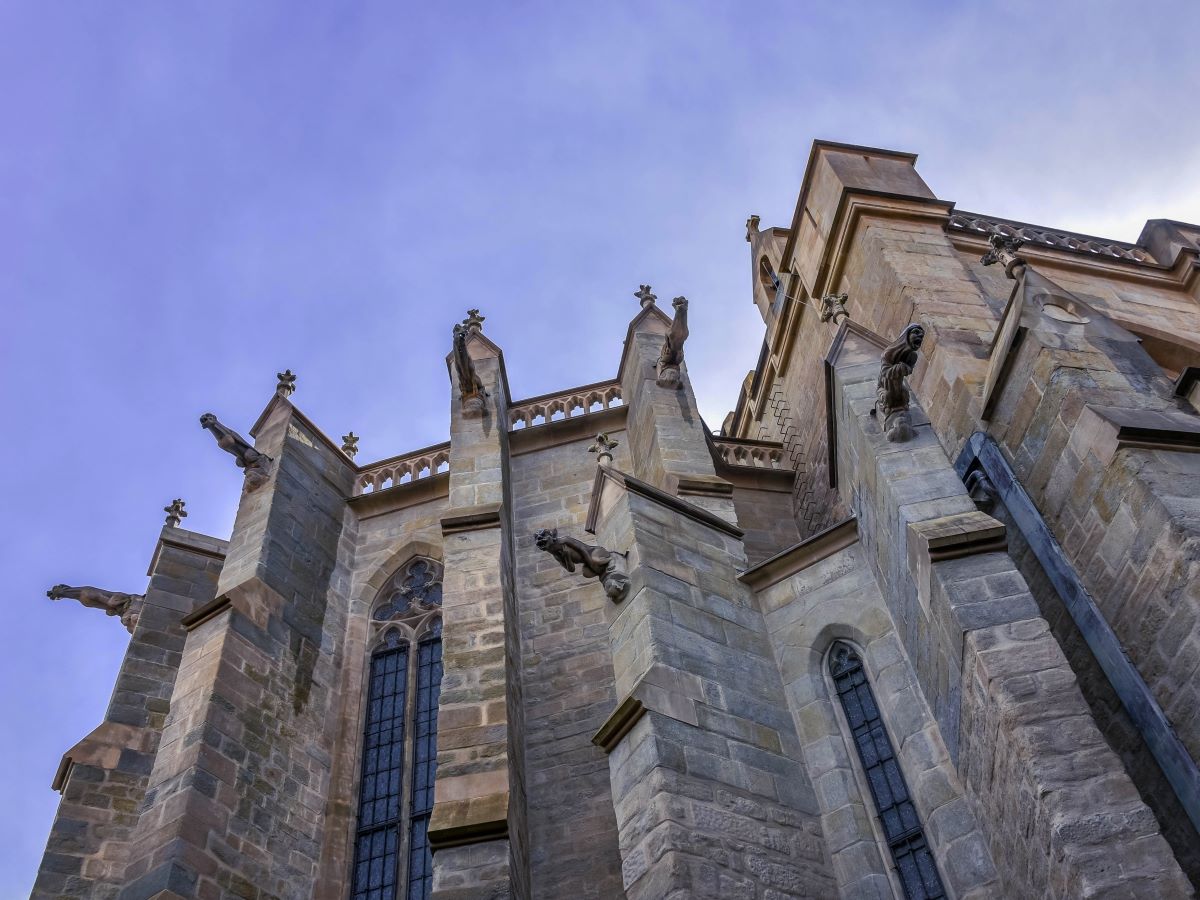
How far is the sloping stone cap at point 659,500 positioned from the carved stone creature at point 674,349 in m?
2.95

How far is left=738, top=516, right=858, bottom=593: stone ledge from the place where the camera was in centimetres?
860

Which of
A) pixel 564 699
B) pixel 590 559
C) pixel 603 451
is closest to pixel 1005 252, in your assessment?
pixel 603 451

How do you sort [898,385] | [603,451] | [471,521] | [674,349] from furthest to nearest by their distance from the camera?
[674,349], [471,521], [603,451], [898,385]

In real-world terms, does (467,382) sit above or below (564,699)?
above

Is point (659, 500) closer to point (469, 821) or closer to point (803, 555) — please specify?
point (803, 555)

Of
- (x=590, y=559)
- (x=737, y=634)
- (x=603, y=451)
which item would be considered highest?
(x=603, y=451)

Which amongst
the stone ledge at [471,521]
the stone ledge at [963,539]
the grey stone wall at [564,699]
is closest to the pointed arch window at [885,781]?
the stone ledge at [963,539]

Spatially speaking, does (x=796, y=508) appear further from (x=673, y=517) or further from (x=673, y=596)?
(x=673, y=596)

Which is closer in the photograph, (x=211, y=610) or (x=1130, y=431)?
(x=1130, y=431)

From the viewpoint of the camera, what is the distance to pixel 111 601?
43.4 feet

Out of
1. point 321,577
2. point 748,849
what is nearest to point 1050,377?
point 748,849

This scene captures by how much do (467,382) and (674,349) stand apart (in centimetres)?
244

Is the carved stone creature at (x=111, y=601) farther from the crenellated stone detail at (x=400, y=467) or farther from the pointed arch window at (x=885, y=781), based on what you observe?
the pointed arch window at (x=885, y=781)

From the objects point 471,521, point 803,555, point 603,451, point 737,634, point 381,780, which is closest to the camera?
point 737,634
